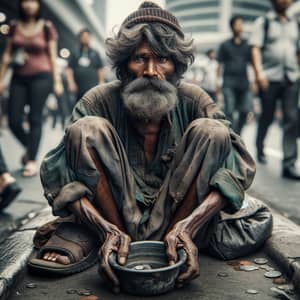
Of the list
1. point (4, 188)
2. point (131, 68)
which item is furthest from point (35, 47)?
point (131, 68)

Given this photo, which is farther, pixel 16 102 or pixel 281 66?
pixel 281 66

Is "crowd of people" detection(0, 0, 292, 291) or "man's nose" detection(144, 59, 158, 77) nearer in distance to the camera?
"crowd of people" detection(0, 0, 292, 291)

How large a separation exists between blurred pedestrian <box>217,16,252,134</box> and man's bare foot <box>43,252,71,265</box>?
5504mm

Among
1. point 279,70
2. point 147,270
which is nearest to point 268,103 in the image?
point 279,70

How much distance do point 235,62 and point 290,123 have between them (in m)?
2.24

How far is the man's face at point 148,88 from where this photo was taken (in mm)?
2807

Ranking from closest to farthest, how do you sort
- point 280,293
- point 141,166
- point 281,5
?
1. point 280,293
2. point 141,166
3. point 281,5

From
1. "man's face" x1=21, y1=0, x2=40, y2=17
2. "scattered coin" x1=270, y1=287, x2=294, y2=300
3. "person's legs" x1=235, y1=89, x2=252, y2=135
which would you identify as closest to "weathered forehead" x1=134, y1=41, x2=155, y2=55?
"scattered coin" x1=270, y1=287, x2=294, y2=300

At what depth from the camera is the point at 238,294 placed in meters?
2.42

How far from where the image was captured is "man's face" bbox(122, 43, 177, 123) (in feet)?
9.21

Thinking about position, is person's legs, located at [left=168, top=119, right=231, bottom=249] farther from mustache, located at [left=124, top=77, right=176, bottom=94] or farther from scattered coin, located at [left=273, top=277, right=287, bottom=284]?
scattered coin, located at [left=273, top=277, right=287, bottom=284]

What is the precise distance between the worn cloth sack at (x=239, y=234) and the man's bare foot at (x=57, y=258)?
0.79 meters

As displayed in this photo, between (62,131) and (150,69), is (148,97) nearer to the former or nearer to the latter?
(150,69)

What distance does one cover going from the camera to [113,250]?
2.40 m
